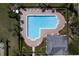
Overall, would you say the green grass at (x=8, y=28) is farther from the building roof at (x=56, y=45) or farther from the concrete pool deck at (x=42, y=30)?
the building roof at (x=56, y=45)

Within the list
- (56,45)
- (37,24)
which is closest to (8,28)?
(37,24)

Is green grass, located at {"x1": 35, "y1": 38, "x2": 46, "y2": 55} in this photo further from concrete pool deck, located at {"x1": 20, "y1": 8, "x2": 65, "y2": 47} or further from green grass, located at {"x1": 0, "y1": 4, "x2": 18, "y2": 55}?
green grass, located at {"x1": 0, "y1": 4, "x2": 18, "y2": 55}

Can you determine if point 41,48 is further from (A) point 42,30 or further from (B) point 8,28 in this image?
(B) point 8,28

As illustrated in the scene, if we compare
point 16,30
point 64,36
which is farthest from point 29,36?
point 64,36

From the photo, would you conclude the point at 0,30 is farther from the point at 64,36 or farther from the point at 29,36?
the point at 64,36

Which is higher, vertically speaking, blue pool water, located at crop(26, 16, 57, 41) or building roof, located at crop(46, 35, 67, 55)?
blue pool water, located at crop(26, 16, 57, 41)

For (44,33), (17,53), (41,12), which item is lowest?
(17,53)

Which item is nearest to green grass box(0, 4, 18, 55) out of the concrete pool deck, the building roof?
the concrete pool deck

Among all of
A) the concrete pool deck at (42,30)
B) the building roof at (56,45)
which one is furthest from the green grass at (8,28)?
the building roof at (56,45)
